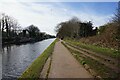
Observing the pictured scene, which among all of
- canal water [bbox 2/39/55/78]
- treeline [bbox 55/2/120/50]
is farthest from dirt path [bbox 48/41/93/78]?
treeline [bbox 55/2/120/50]

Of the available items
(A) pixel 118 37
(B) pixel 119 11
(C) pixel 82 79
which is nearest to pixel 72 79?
(C) pixel 82 79

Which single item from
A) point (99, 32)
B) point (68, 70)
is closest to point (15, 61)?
point (68, 70)

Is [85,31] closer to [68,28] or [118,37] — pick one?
[68,28]

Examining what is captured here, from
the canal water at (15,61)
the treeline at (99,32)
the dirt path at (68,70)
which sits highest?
the treeline at (99,32)

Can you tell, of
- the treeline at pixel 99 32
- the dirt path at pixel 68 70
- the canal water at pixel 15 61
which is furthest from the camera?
the treeline at pixel 99 32

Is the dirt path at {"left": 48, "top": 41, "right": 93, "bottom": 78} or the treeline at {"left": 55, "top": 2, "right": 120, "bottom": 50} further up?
the treeline at {"left": 55, "top": 2, "right": 120, "bottom": 50}

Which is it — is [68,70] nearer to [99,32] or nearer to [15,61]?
[15,61]

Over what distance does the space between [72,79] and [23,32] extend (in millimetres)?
112599

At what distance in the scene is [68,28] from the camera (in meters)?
88.6

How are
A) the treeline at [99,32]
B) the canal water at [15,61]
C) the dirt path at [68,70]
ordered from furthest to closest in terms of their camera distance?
the treeline at [99,32] < the canal water at [15,61] < the dirt path at [68,70]

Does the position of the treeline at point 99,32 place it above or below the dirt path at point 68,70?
above

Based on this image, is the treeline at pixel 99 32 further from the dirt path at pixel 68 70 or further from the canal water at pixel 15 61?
the canal water at pixel 15 61

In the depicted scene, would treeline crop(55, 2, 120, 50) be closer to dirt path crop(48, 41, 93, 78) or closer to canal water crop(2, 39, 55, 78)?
dirt path crop(48, 41, 93, 78)

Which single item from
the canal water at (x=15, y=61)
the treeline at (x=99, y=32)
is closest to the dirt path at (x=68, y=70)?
the canal water at (x=15, y=61)
